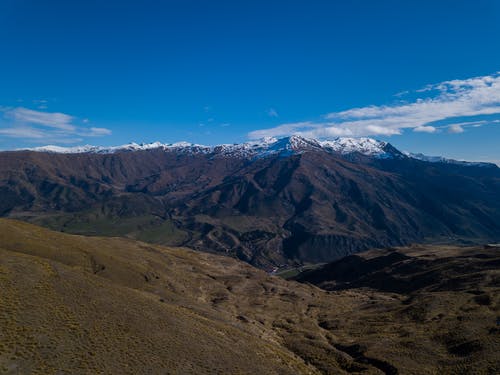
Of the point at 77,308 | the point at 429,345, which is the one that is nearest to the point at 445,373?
the point at 429,345

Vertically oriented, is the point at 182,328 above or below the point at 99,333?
below

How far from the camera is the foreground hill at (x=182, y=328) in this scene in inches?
1574

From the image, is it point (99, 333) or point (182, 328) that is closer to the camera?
point (99, 333)

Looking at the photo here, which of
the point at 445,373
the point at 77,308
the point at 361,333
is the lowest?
the point at 361,333

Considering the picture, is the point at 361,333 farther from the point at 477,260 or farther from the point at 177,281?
the point at 477,260

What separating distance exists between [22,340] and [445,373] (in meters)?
56.4

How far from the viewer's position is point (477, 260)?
496 feet

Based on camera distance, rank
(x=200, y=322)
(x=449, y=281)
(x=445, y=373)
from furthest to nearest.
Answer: (x=449, y=281), (x=200, y=322), (x=445, y=373)

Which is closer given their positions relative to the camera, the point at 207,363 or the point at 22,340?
the point at 22,340

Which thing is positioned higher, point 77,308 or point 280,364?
point 77,308

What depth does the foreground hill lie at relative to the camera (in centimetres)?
3997

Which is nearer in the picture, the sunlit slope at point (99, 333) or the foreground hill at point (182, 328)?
the sunlit slope at point (99, 333)

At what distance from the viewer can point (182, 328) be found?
52812 mm

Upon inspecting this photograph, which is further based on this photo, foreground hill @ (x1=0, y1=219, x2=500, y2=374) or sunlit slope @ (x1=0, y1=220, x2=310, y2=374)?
foreground hill @ (x1=0, y1=219, x2=500, y2=374)
